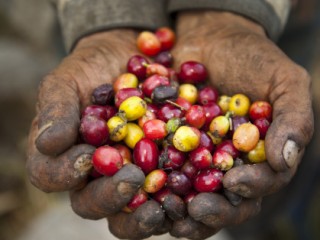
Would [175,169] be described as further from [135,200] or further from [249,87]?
[249,87]

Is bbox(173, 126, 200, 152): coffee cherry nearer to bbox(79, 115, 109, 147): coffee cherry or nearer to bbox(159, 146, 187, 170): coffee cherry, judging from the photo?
bbox(159, 146, 187, 170): coffee cherry

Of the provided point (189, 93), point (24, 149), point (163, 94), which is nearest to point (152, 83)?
point (163, 94)

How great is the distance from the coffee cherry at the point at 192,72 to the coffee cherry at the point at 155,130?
52 cm

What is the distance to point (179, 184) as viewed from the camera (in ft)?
8.98

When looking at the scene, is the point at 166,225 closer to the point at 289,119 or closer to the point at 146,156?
the point at 146,156

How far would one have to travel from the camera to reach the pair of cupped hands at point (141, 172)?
259cm

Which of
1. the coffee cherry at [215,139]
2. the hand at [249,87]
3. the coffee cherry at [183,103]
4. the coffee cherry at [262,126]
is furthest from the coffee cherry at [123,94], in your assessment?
the coffee cherry at [262,126]

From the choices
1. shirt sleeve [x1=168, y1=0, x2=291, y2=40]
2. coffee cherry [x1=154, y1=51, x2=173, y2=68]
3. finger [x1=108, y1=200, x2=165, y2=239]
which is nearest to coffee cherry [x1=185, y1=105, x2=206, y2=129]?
finger [x1=108, y1=200, x2=165, y2=239]

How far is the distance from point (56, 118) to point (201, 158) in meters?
0.75

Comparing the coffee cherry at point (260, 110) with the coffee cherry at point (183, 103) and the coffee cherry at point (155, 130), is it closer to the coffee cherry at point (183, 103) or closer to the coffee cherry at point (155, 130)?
the coffee cherry at point (183, 103)

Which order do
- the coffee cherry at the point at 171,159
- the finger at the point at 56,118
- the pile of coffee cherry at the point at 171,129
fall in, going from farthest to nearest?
the coffee cherry at the point at 171,159 < the pile of coffee cherry at the point at 171,129 < the finger at the point at 56,118

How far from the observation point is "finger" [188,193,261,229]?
2.57 metres

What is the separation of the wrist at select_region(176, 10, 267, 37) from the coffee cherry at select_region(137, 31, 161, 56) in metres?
0.33

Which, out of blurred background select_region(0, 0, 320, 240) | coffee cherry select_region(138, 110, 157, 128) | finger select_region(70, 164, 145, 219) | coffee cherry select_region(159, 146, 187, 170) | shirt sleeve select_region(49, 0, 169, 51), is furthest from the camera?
blurred background select_region(0, 0, 320, 240)
